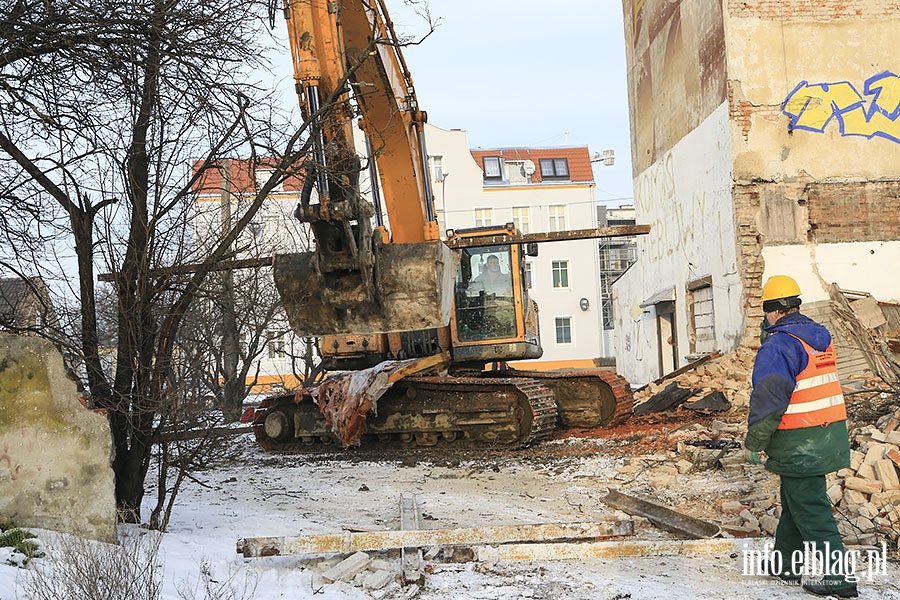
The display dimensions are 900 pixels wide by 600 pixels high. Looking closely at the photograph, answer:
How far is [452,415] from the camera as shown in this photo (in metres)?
11.3

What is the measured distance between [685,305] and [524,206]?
26.3 m

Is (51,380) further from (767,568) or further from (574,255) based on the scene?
(574,255)

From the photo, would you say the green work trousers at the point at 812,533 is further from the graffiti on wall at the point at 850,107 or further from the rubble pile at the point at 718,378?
the graffiti on wall at the point at 850,107

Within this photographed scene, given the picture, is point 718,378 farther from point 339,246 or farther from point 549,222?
point 549,222

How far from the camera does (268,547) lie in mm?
5160

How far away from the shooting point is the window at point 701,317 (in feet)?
55.6

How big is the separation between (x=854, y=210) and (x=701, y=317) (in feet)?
11.3

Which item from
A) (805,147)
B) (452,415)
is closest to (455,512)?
(452,415)

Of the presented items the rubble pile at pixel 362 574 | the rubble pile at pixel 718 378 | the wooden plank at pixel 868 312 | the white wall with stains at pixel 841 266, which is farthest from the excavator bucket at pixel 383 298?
the white wall with stains at pixel 841 266

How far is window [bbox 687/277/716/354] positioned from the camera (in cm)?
1695

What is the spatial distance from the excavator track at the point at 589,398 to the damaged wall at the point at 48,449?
7.76 meters

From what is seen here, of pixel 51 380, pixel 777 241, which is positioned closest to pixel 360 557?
pixel 51 380

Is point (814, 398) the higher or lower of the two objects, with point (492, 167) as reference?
lower

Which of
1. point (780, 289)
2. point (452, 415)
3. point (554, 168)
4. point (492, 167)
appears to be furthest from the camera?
point (554, 168)
